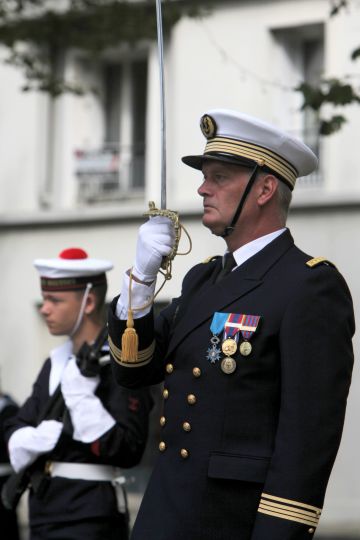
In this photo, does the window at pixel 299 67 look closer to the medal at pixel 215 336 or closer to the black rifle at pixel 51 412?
the black rifle at pixel 51 412

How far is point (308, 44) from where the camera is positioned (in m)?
11.8

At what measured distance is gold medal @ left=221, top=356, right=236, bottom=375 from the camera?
146 inches

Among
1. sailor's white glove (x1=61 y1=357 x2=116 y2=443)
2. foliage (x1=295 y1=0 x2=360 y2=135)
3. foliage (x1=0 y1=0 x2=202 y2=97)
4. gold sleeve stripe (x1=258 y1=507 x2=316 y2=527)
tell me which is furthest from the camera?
foliage (x1=0 y1=0 x2=202 y2=97)

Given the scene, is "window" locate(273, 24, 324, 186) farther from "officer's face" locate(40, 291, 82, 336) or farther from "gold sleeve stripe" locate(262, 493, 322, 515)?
"gold sleeve stripe" locate(262, 493, 322, 515)

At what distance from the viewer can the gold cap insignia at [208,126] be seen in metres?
4.05

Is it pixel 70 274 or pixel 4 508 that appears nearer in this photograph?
pixel 70 274

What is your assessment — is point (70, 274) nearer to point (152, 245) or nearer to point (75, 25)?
point (152, 245)

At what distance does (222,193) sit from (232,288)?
304 mm

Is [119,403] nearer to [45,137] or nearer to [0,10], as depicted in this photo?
[0,10]

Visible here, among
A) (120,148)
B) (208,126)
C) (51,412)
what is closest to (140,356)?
(208,126)

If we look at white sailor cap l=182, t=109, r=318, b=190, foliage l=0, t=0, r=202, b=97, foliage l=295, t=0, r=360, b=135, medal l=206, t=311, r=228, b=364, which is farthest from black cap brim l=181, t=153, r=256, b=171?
foliage l=0, t=0, r=202, b=97

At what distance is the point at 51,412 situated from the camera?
5648mm

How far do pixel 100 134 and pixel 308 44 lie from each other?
7.97 feet

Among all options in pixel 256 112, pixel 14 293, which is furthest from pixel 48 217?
pixel 256 112
